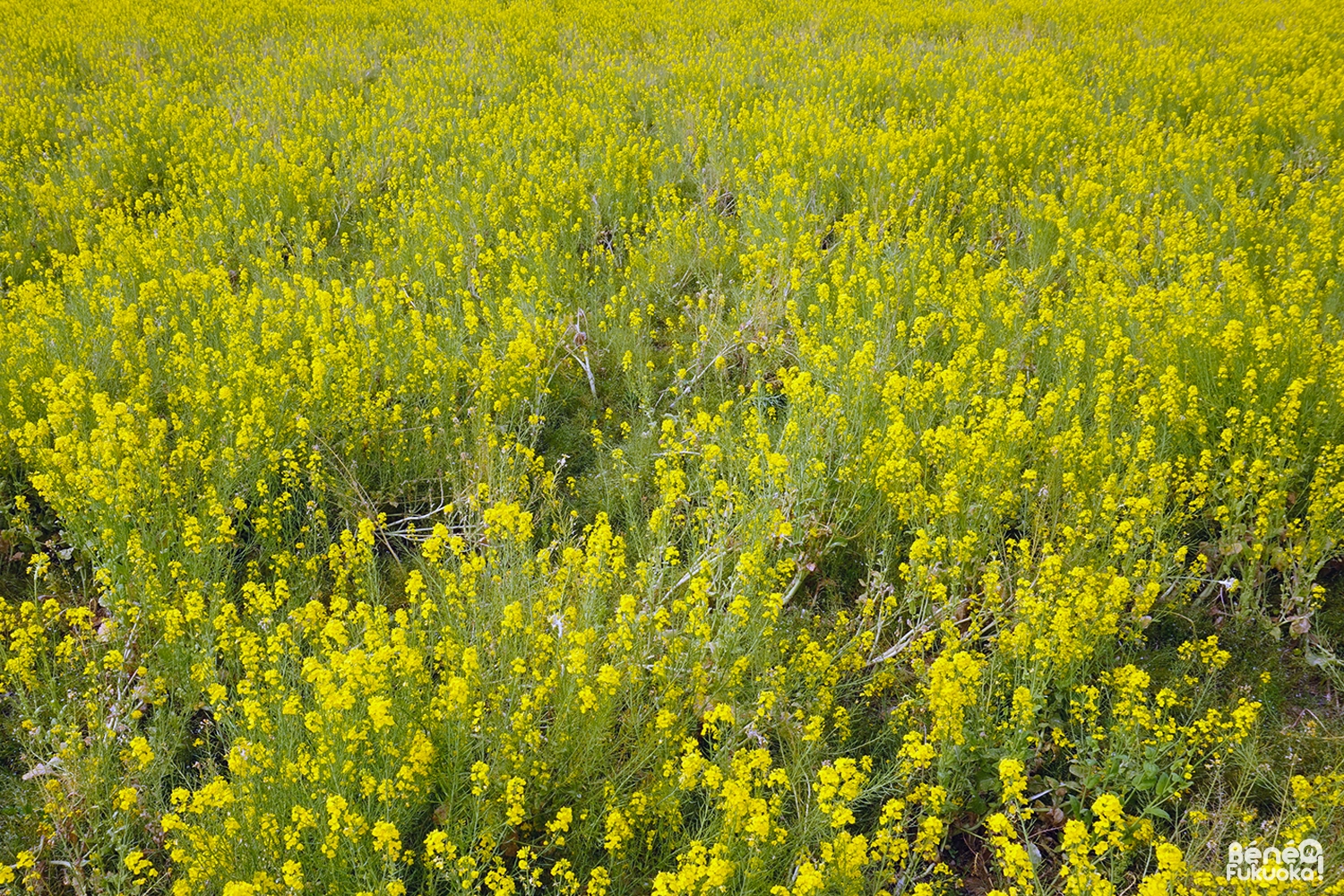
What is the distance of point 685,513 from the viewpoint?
3514mm

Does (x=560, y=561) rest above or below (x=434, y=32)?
below

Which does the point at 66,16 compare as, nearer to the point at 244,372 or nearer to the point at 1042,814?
the point at 244,372

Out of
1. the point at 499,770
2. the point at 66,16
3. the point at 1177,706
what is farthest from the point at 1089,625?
the point at 66,16

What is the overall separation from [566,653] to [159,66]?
30.0ft

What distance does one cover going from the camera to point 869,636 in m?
2.79

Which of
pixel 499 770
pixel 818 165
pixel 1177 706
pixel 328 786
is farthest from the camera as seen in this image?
pixel 818 165

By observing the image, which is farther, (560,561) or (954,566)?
(560,561)

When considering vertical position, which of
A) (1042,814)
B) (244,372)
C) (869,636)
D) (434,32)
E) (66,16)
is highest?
(66,16)

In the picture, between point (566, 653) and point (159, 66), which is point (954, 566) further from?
point (159, 66)

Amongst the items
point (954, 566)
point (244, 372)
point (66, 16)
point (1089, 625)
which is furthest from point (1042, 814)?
point (66, 16)

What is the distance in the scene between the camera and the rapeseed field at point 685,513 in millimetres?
2221

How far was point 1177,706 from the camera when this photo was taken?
104 inches

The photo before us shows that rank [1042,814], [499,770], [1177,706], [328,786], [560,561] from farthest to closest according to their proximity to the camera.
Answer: [560,561] < [1177,706] < [1042,814] < [499,770] < [328,786]

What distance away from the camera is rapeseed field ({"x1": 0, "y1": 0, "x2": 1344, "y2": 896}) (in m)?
2.22
